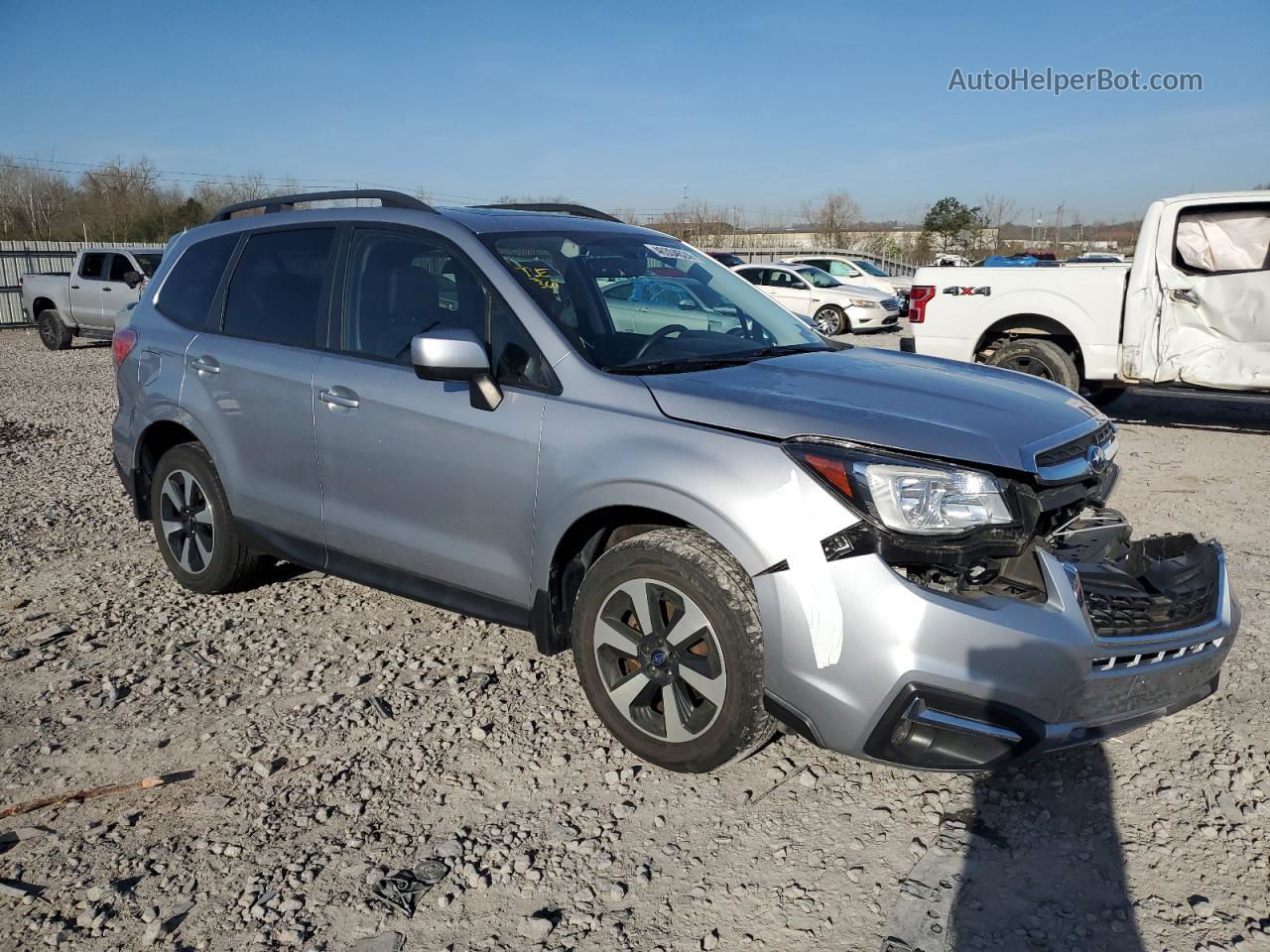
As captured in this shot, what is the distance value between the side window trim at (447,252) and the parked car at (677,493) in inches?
0.6

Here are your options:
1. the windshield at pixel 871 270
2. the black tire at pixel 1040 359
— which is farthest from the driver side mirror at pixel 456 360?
the windshield at pixel 871 270

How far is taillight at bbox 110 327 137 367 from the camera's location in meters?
4.93

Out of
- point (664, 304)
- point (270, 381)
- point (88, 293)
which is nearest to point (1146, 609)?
point (664, 304)

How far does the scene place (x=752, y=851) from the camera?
2846 mm

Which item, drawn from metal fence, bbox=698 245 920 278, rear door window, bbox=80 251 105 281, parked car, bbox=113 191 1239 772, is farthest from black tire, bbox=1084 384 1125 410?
metal fence, bbox=698 245 920 278

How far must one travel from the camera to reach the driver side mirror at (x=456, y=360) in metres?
3.23

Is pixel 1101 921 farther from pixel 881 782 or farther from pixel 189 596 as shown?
pixel 189 596

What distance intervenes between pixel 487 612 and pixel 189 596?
2.12m

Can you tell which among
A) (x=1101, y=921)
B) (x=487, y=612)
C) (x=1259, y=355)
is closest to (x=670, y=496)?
(x=487, y=612)

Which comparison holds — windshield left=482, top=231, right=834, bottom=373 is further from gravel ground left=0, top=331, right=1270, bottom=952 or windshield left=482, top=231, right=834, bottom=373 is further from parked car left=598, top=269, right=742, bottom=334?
gravel ground left=0, top=331, right=1270, bottom=952

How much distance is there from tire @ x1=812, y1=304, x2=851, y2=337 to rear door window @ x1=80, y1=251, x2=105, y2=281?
520 inches

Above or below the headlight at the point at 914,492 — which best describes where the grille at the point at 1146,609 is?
below

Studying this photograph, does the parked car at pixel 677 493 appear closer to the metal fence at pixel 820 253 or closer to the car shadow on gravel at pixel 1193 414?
the car shadow on gravel at pixel 1193 414

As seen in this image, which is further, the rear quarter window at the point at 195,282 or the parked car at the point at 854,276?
the parked car at the point at 854,276
